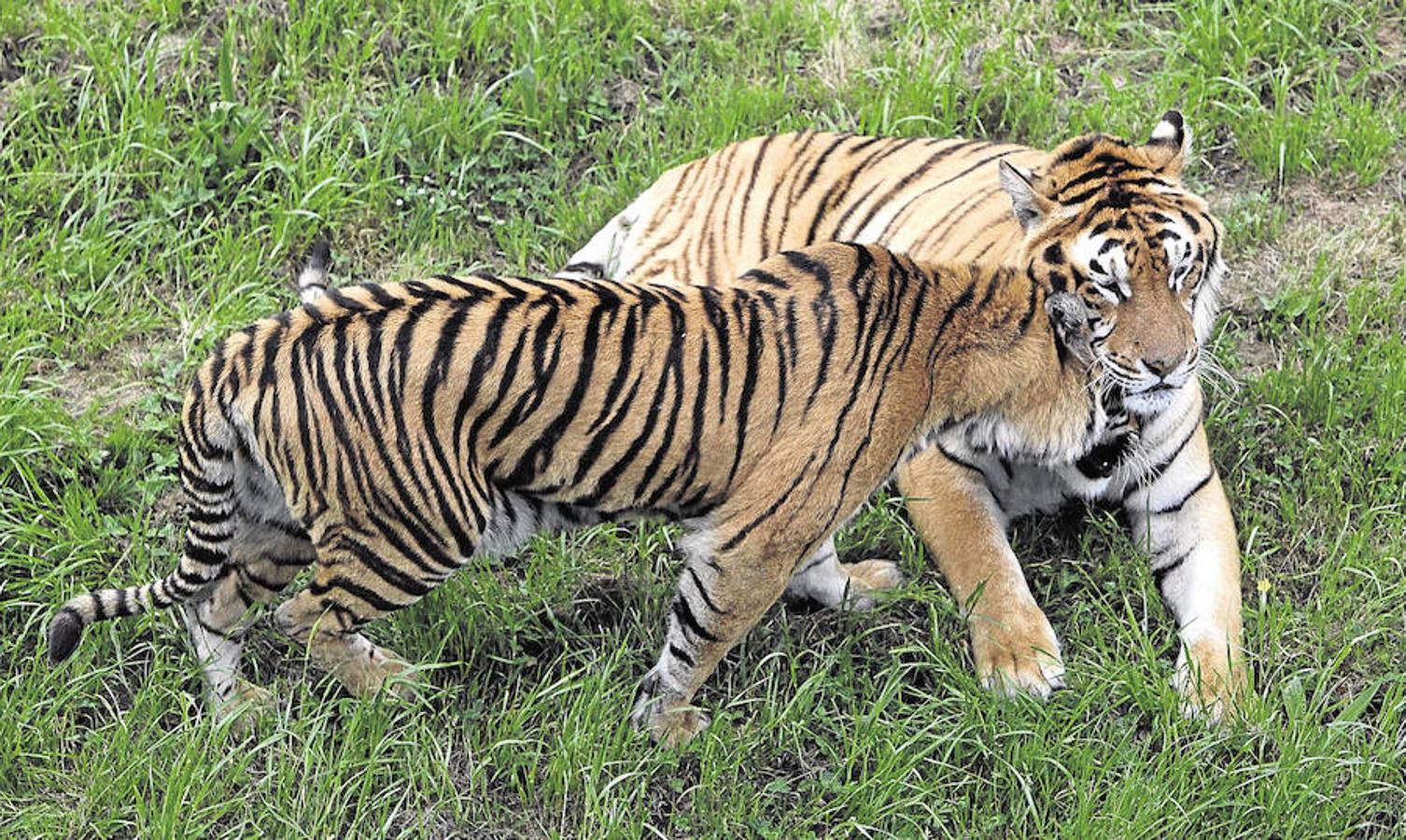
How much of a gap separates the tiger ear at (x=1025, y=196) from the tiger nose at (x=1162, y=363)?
550mm

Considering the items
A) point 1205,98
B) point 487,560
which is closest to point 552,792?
point 487,560

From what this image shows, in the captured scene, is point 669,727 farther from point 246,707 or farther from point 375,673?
point 246,707

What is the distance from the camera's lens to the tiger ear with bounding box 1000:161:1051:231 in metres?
4.45

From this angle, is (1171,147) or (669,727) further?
(1171,147)

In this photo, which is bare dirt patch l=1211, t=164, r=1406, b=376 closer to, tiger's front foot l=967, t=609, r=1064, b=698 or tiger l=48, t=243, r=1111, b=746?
tiger's front foot l=967, t=609, r=1064, b=698

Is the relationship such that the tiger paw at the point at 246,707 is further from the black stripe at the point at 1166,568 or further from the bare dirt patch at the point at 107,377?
the black stripe at the point at 1166,568

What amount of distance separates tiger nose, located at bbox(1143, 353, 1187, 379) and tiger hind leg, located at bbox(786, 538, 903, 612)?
879 millimetres

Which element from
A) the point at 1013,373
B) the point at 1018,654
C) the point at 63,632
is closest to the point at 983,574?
the point at 1018,654

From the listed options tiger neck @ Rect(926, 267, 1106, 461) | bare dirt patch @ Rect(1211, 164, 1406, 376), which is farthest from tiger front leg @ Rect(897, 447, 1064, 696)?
bare dirt patch @ Rect(1211, 164, 1406, 376)

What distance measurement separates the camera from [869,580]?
4.63 m

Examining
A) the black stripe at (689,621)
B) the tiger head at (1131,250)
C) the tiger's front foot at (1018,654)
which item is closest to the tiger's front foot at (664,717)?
the black stripe at (689,621)

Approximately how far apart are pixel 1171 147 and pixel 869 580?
1.35 meters

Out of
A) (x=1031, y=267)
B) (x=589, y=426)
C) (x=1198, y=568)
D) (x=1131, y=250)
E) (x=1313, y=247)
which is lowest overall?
(x=1198, y=568)

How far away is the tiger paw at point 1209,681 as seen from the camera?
13.7ft
